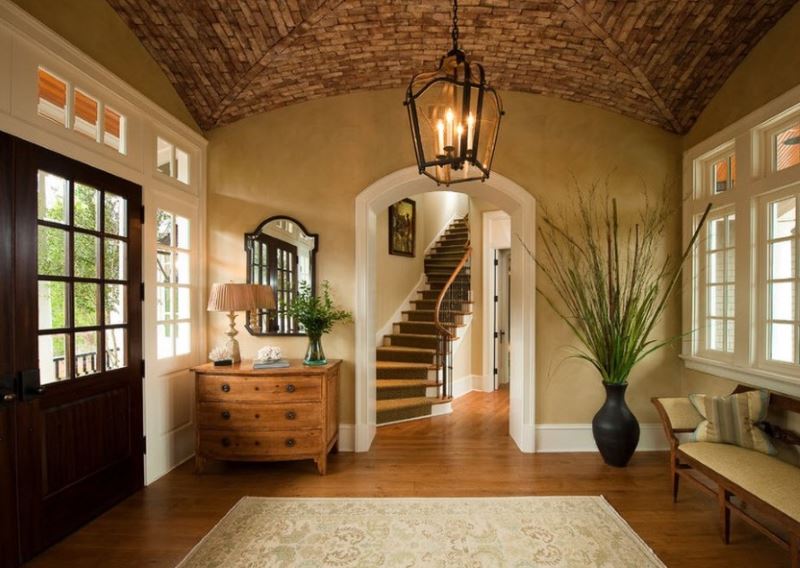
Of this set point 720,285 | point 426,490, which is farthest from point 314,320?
point 720,285

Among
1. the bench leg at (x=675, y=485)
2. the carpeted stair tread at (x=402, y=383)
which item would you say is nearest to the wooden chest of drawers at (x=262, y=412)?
the carpeted stair tread at (x=402, y=383)

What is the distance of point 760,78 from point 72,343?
5.04 metres

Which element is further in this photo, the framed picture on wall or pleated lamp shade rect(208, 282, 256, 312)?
the framed picture on wall

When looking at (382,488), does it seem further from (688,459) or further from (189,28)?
(189,28)

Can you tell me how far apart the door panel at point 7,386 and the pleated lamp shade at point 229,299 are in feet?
4.23

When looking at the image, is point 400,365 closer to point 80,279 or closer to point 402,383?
point 402,383

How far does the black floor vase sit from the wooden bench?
40 centimetres

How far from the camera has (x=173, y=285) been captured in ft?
11.5

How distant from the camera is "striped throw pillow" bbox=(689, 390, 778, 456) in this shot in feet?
8.67

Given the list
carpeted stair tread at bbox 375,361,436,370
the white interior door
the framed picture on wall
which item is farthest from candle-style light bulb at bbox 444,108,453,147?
the white interior door

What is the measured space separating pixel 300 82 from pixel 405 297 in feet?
12.3

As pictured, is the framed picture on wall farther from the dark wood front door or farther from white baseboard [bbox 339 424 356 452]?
the dark wood front door

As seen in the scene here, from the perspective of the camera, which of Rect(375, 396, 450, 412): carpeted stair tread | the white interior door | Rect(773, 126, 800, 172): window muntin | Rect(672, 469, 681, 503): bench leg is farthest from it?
the white interior door

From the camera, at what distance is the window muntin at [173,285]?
338cm
